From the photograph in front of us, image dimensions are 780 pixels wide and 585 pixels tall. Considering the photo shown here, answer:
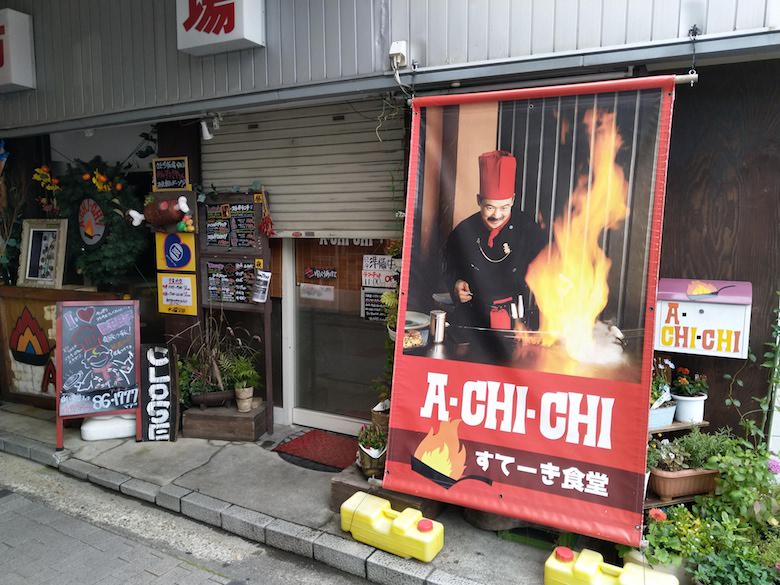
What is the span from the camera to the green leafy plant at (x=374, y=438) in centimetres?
524

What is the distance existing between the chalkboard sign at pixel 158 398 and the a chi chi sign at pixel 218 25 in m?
3.79

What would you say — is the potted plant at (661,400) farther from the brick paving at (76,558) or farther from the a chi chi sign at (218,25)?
the a chi chi sign at (218,25)

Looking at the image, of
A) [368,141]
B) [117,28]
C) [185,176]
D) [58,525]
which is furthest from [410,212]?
[117,28]

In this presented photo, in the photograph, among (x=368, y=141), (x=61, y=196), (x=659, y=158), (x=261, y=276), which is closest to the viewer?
(x=659, y=158)

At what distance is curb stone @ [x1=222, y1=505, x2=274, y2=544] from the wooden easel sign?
7.67ft

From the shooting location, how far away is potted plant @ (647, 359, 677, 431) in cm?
465

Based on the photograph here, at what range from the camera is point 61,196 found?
→ 8.09m

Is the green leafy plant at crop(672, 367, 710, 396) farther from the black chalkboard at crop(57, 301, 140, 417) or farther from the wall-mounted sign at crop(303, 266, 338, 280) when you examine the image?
the black chalkboard at crop(57, 301, 140, 417)

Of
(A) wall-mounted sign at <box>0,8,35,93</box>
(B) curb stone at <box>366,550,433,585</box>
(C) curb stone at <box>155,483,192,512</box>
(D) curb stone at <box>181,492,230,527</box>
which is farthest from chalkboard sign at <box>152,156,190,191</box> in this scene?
(B) curb stone at <box>366,550,433,585</box>

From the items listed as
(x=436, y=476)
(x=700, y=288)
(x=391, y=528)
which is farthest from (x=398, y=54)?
(x=391, y=528)

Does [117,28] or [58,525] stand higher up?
[117,28]

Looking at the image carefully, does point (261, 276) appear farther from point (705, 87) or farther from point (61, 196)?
point (705, 87)

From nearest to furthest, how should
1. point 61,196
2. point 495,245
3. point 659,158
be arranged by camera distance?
1. point 659,158
2. point 495,245
3. point 61,196

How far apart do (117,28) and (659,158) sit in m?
6.94
